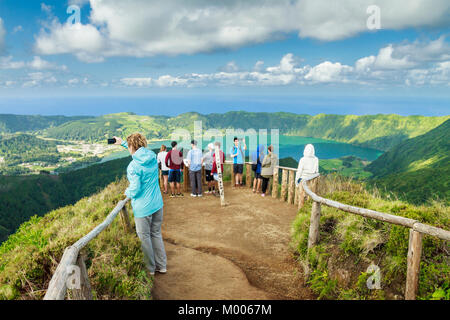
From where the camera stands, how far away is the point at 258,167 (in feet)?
33.4

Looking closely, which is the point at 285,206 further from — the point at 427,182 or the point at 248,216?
the point at 427,182

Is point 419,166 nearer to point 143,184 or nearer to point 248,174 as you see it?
point 248,174

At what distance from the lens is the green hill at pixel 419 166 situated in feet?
214

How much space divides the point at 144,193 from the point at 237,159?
691cm

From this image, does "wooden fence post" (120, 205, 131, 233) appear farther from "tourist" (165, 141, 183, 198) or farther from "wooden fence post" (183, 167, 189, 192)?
"wooden fence post" (183, 167, 189, 192)

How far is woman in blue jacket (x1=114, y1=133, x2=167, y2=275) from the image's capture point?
3.93 m

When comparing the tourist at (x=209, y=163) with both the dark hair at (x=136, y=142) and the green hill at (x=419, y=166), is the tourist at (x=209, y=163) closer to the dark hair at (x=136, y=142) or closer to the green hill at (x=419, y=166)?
the dark hair at (x=136, y=142)

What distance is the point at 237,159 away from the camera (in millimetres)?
10766

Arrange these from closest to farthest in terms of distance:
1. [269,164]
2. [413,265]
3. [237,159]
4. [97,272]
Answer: [413,265], [97,272], [269,164], [237,159]

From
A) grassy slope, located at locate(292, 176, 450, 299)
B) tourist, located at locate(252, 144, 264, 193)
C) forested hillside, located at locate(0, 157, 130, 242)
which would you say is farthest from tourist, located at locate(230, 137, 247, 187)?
forested hillside, located at locate(0, 157, 130, 242)

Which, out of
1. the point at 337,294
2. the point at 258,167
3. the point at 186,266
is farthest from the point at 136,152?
the point at 258,167

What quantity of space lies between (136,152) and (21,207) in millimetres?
90789

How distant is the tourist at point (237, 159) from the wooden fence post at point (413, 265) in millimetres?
7536

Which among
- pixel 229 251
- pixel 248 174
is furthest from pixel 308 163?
pixel 248 174
